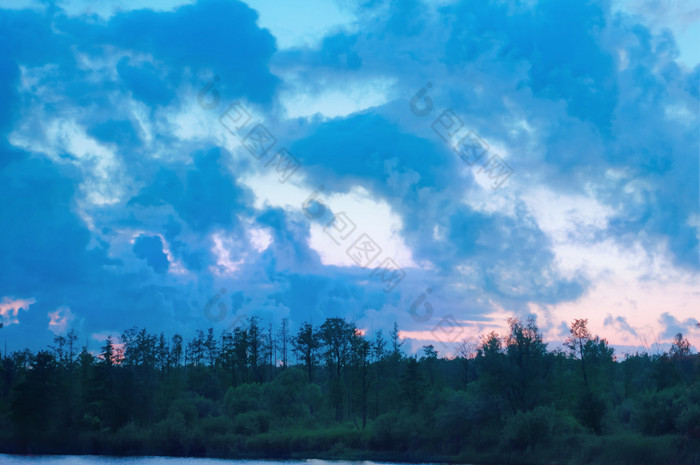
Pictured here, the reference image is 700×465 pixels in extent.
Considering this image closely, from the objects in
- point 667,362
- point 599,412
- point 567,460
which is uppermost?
point 667,362

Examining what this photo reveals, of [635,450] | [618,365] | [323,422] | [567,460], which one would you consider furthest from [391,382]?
[618,365]

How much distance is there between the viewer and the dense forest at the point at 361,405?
192 feet

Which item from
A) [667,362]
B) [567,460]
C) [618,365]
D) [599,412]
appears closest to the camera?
[567,460]

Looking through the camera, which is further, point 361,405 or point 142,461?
point 361,405

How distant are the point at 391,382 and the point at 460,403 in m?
26.4

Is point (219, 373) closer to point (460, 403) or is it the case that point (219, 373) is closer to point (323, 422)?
point (323, 422)

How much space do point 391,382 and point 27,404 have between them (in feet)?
170

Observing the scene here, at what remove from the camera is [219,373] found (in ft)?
367

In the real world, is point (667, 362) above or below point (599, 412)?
above

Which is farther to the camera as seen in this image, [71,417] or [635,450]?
[71,417]

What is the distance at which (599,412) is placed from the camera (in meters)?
62.5

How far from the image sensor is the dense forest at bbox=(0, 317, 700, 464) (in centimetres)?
5856

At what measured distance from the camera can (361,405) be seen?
91.8 m

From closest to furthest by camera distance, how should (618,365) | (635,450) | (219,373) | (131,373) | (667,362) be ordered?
(635,450) → (667,362) → (131,373) → (219,373) → (618,365)
